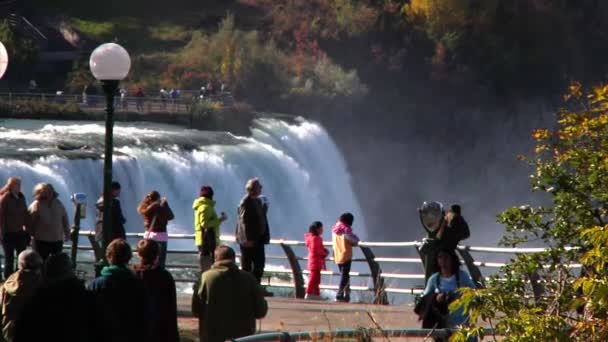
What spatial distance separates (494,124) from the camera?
74.3m

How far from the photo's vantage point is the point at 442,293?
12.6 metres

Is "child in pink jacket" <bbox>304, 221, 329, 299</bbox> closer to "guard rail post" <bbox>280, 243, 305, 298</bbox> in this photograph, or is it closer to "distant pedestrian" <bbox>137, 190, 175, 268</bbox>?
"guard rail post" <bbox>280, 243, 305, 298</bbox>

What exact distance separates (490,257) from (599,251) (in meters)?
45.0

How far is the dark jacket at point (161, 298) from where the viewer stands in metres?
11.3

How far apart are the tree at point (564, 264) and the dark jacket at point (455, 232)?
307 cm

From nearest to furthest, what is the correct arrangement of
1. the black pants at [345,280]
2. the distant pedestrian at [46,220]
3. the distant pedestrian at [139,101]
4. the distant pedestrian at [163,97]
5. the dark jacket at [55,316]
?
the dark jacket at [55,316] < the distant pedestrian at [46,220] < the black pants at [345,280] < the distant pedestrian at [139,101] < the distant pedestrian at [163,97]

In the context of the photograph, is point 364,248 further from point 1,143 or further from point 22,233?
point 1,143

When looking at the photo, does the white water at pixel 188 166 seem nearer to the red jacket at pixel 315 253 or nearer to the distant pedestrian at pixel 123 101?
the distant pedestrian at pixel 123 101

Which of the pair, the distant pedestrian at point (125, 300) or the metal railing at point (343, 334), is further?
the distant pedestrian at point (125, 300)

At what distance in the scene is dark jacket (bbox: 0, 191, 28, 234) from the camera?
18.8 m

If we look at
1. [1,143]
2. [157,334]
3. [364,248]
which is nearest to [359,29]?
[1,143]

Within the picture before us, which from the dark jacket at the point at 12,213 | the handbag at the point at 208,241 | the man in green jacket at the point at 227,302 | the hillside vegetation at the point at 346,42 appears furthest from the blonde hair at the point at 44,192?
the hillside vegetation at the point at 346,42

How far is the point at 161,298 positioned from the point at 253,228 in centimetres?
783

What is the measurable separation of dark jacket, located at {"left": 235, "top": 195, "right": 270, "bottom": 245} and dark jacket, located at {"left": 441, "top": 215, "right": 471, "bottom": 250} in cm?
231
